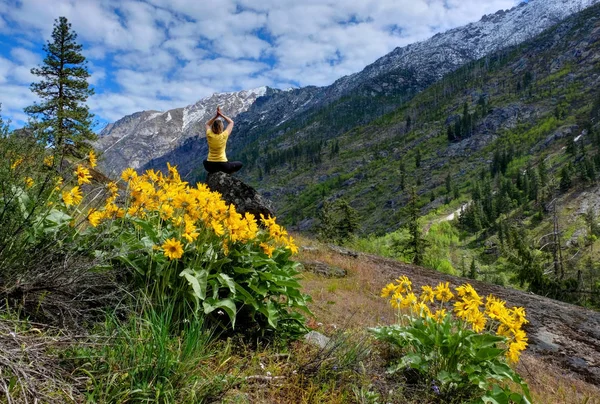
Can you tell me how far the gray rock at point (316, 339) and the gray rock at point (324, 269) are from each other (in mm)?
4009

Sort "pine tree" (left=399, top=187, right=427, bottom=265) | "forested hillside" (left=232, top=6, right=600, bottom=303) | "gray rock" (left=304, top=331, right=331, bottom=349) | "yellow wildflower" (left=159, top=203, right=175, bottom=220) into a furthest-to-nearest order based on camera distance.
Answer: "forested hillside" (left=232, top=6, right=600, bottom=303) < "pine tree" (left=399, top=187, right=427, bottom=265) < "gray rock" (left=304, top=331, right=331, bottom=349) < "yellow wildflower" (left=159, top=203, right=175, bottom=220)

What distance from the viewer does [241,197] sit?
7.42 m

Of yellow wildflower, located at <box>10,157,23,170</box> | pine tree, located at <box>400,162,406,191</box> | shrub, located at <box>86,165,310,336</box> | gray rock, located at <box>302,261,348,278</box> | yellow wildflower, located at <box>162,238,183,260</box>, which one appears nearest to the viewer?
yellow wildflower, located at <box>10,157,23,170</box>

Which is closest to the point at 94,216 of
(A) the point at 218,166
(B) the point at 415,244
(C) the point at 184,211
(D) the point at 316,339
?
(C) the point at 184,211

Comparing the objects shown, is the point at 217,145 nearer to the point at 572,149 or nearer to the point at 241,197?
the point at 241,197

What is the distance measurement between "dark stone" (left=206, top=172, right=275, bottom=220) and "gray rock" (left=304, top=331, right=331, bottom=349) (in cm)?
387

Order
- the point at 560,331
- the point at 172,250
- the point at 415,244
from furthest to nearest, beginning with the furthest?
the point at 415,244 < the point at 560,331 < the point at 172,250

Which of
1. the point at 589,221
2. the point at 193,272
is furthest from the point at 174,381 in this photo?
the point at 589,221

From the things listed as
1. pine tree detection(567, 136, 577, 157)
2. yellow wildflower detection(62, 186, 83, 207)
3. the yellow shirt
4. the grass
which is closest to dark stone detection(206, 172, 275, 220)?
the yellow shirt

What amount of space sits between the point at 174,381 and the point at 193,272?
2.77 feet

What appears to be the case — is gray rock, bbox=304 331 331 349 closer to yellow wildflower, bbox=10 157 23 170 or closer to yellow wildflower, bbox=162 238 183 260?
yellow wildflower, bbox=162 238 183 260

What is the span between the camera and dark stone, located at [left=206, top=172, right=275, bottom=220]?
7.29m

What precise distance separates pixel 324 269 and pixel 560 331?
4.23m

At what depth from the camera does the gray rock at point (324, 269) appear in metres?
7.63
